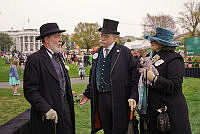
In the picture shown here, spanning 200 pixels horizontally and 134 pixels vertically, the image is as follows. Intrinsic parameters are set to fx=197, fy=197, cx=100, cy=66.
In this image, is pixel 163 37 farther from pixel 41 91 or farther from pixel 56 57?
pixel 41 91

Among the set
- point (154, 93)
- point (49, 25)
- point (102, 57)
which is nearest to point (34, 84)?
point (49, 25)

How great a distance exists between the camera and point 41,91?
275 centimetres

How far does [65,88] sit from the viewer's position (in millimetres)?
3096

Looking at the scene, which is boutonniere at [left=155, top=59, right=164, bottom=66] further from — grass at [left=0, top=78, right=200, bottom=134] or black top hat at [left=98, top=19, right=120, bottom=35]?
grass at [left=0, top=78, right=200, bottom=134]

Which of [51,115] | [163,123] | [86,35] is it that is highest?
[86,35]

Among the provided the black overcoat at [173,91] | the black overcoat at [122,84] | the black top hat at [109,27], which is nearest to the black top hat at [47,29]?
the black top hat at [109,27]

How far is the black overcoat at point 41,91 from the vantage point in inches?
103

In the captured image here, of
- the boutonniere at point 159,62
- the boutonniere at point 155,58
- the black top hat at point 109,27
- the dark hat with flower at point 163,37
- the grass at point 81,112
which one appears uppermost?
the black top hat at point 109,27

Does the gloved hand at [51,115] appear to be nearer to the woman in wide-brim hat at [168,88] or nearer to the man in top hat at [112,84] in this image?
the man in top hat at [112,84]

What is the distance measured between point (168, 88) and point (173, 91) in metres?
0.11

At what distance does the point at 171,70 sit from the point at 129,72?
707mm

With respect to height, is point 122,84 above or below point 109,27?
below

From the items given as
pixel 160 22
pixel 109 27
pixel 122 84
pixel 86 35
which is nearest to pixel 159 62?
pixel 122 84

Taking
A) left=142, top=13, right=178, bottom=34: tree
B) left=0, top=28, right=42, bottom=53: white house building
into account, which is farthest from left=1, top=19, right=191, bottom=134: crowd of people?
left=0, top=28, right=42, bottom=53: white house building
